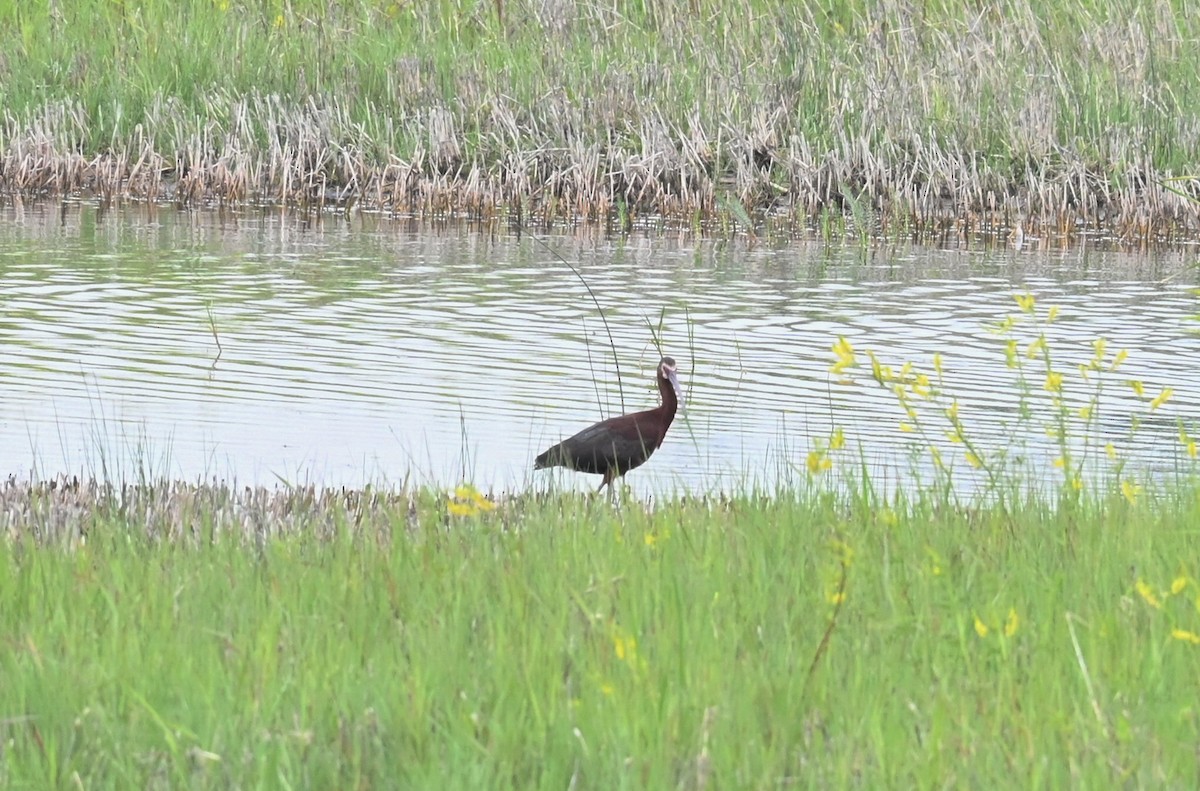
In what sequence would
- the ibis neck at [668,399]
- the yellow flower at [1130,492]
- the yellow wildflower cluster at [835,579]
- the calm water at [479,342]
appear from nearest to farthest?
the yellow wildflower cluster at [835,579] < the yellow flower at [1130,492] < the ibis neck at [668,399] < the calm water at [479,342]

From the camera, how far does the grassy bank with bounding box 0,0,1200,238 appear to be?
13.9 m

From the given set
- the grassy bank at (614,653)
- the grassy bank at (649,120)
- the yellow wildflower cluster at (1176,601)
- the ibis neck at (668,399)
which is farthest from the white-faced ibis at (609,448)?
the grassy bank at (649,120)

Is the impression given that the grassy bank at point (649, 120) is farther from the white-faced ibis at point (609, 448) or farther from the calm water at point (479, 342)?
the white-faced ibis at point (609, 448)

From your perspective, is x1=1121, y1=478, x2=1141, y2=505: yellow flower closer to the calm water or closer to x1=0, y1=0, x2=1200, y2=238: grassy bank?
the calm water

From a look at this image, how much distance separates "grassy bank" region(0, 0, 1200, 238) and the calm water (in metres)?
0.69

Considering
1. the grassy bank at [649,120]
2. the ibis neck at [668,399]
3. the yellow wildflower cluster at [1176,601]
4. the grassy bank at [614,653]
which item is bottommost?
the grassy bank at [614,653]

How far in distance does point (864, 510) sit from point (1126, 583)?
30.8 inches

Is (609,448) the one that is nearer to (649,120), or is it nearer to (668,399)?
(668,399)

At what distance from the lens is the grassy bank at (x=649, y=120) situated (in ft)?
45.8

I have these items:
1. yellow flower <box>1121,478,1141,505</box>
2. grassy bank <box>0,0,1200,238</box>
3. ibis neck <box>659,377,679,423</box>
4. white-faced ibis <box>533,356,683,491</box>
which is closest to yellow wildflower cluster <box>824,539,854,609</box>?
yellow flower <box>1121,478,1141,505</box>

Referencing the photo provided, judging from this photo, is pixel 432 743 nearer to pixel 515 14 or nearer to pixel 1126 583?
pixel 1126 583

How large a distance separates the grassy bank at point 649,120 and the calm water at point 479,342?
2.25ft

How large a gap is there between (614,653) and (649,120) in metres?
10.9

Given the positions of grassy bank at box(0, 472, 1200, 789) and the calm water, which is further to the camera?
the calm water
